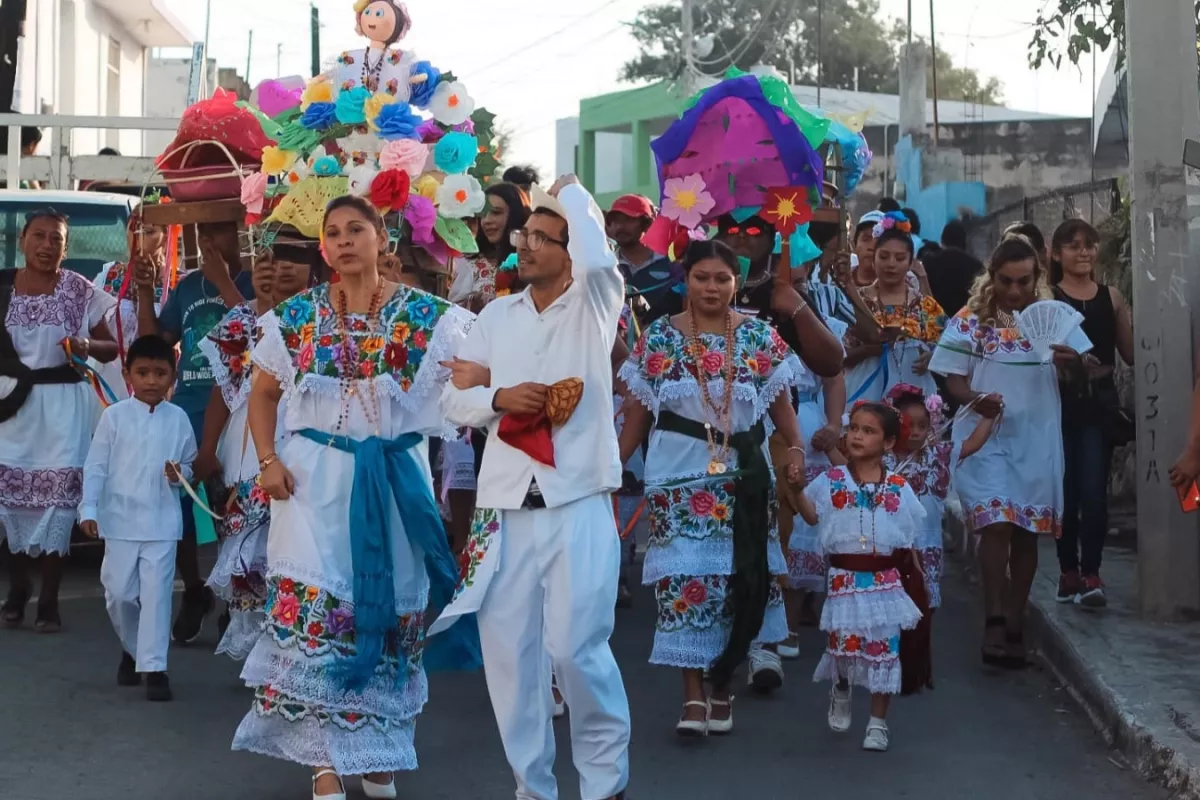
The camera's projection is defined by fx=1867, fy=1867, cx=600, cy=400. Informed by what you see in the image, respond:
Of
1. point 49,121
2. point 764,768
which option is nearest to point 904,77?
point 49,121

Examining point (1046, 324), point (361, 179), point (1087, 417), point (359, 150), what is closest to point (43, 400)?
point (359, 150)

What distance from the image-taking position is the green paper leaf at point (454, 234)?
772cm

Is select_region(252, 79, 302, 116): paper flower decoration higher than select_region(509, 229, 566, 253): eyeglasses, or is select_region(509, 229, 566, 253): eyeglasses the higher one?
select_region(252, 79, 302, 116): paper flower decoration

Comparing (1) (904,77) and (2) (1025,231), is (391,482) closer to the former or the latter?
(2) (1025,231)

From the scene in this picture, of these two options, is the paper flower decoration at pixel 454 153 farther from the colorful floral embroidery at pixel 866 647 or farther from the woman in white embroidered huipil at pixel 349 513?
the colorful floral embroidery at pixel 866 647

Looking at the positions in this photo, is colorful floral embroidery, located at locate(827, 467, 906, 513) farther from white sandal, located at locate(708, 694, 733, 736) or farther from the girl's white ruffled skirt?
white sandal, located at locate(708, 694, 733, 736)

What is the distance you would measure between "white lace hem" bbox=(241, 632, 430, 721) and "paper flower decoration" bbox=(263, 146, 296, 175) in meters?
2.24

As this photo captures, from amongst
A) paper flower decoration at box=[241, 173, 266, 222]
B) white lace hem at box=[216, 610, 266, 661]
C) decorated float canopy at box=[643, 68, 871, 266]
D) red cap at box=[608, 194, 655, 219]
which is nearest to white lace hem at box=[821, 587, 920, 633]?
decorated float canopy at box=[643, 68, 871, 266]

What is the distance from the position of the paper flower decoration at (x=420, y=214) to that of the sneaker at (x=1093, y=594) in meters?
4.01

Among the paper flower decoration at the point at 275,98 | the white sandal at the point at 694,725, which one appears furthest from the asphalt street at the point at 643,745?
the paper flower decoration at the point at 275,98

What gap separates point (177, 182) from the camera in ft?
26.3

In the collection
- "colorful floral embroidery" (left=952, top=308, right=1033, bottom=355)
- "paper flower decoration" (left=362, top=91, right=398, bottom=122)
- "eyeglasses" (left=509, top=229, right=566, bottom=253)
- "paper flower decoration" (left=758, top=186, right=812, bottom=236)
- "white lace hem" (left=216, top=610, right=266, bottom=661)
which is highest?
"paper flower decoration" (left=362, top=91, right=398, bottom=122)

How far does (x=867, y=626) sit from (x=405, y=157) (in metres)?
2.61

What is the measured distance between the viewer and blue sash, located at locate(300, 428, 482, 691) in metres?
6.06
